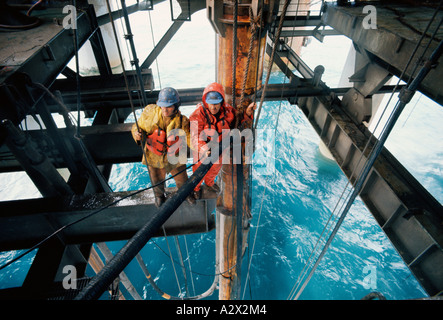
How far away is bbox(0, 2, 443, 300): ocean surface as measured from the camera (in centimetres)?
881

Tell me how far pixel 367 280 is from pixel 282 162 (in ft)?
22.9

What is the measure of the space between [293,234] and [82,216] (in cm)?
909

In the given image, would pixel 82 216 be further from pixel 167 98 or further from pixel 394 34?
pixel 394 34

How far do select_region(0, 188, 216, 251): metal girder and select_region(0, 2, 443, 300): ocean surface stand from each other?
1074mm

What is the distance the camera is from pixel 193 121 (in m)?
3.43

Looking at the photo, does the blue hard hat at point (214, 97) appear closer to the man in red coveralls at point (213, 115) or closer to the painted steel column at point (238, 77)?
the man in red coveralls at point (213, 115)

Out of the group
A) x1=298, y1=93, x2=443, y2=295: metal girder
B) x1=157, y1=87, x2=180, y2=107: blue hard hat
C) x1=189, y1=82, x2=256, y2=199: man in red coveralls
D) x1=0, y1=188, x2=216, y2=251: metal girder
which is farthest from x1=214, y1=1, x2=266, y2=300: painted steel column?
x1=298, y1=93, x2=443, y2=295: metal girder

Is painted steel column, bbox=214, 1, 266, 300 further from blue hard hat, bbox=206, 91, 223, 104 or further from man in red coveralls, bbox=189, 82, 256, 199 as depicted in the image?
blue hard hat, bbox=206, 91, 223, 104

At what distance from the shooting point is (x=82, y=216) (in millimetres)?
3398

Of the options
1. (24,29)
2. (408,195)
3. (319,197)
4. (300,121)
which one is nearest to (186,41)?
(300,121)

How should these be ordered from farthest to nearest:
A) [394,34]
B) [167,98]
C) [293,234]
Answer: [293,234] < [394,34] < [167,98]

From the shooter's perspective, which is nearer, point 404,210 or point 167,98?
point 167,98

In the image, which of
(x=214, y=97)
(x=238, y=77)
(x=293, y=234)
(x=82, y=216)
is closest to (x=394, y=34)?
(x=238, y=77)
